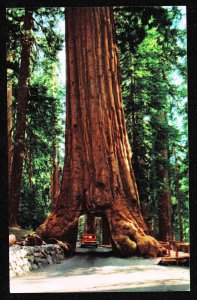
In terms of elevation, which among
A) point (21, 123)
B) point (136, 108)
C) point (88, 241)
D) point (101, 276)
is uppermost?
point (136, 108)

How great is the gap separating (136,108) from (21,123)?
1.85 m

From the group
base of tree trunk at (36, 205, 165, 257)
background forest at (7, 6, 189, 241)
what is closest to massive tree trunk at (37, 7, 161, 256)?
base of tree trunk at (36, 205, 165, 257)

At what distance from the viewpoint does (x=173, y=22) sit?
6.08m

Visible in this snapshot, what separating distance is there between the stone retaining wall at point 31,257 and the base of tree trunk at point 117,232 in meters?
0.22

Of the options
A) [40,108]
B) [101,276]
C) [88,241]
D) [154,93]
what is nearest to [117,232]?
[88,241]

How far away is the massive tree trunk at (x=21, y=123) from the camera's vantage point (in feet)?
19.6

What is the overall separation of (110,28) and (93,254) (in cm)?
359

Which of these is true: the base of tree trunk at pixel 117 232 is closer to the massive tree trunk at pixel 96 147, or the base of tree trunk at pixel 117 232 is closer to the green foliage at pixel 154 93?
the massive tree trunk at pixel 96 147

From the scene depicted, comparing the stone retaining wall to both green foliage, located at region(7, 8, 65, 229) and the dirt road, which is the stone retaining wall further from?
green foliage, located at region(7, 8, 65, 229)

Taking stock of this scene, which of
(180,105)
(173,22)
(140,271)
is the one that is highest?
(173,22)

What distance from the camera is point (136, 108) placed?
253 inches

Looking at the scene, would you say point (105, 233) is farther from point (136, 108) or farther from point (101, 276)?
point (136, 108)

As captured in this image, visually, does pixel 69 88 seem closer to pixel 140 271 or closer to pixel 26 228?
pixel 26 228
